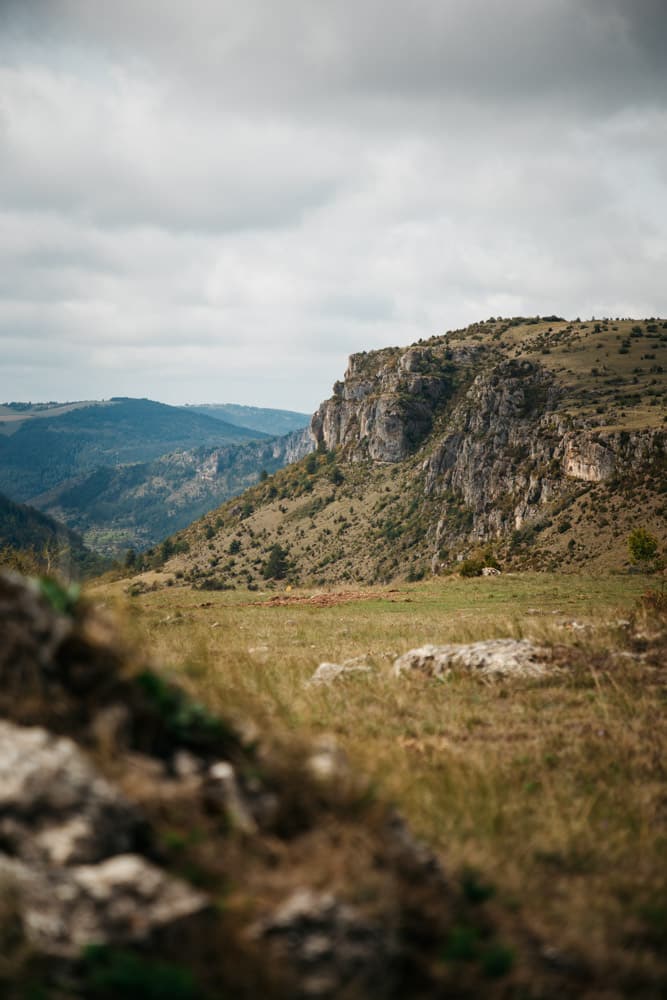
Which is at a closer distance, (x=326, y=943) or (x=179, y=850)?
(x=326, y=943)

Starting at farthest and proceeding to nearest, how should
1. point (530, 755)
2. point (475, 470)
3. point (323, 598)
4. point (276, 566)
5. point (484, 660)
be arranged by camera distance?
1. point (276, 566)
2. point (475, 470)
3. point (323, 598)
4. point (484, 660)
5. point (530, 755)

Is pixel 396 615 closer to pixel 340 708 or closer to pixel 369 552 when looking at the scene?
pixel 340 708

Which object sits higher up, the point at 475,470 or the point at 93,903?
the point at 475,470

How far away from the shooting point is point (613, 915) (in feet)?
16.0

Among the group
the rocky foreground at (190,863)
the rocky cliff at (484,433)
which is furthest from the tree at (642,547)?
the rocky foreground at (190,863)

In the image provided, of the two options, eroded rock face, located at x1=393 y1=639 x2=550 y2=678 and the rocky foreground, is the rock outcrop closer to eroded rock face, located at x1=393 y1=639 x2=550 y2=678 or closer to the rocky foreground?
the rocky foreground

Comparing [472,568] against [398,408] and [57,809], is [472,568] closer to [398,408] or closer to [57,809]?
[57,809]

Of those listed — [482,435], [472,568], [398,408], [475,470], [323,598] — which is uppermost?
[398,408]

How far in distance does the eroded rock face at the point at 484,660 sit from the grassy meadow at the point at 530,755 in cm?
43

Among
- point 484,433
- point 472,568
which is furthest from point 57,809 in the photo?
point 484,433

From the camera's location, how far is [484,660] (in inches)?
493

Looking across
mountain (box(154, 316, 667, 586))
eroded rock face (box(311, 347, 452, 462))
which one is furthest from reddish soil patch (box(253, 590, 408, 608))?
eroded rock face (box(311, 347, 452, 462))

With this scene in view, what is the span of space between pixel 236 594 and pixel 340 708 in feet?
106

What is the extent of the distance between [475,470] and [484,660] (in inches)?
4522
